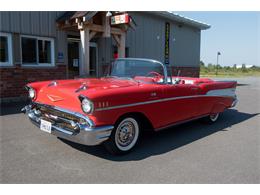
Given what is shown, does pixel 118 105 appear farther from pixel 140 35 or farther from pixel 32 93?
pixel 140 35

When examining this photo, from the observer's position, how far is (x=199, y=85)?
534 cm

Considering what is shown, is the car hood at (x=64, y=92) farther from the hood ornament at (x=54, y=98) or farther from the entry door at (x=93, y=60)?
the entry door at (x=93, y=60)

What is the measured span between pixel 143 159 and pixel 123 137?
46cm

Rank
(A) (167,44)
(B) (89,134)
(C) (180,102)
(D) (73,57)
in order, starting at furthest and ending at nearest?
(A) (167,44), (D) (73,57), (C) (180,102), (B) (89,134)

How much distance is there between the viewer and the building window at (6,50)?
27.1ft

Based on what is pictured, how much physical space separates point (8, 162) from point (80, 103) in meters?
1.29

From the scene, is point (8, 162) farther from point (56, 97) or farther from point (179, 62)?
point (179, 62)

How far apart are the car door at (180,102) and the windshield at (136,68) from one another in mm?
427

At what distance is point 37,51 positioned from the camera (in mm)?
9242

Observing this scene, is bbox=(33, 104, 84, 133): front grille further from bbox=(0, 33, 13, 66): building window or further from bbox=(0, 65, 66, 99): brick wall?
bbox=(0, 33, 13, 66): building window

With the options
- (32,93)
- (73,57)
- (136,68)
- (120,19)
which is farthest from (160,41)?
(32,93)

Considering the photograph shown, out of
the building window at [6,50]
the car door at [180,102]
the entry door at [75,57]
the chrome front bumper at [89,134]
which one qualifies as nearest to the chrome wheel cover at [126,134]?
the chrome front bumper at [89,134]

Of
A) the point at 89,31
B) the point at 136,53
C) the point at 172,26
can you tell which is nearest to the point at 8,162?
the point at 89,31

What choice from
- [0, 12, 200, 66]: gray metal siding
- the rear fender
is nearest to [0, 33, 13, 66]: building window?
[0, 12, 200, 66]: gray metal siding
